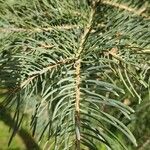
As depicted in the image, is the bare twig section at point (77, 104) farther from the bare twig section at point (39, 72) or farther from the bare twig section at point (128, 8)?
the bare twig section at point (128, 8)

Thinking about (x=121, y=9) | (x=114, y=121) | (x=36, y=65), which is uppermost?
(x=121, y=9)

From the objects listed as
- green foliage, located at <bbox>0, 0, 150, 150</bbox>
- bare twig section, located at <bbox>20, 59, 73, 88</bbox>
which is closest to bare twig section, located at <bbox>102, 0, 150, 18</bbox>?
green foliage, located at <bbox>0, 0, 150, 150</bbox>

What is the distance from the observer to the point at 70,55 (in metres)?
0.63

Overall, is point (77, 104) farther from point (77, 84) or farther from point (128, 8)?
point (128, 8)

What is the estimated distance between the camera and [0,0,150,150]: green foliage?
0.53 meters

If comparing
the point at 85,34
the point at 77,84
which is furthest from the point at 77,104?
the point at 85,34

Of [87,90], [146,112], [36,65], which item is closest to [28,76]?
[36,65]

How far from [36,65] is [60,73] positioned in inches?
2.3

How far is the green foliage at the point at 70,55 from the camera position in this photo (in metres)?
0.53

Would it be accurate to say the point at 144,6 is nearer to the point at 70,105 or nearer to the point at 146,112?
the point at 70,105

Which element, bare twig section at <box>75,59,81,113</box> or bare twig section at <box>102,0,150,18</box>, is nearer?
bare twig section at <box>75,59,81,113</box>

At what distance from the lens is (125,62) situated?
2.10 ft

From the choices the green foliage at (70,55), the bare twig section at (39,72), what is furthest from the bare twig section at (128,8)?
the bare twig section at (39,72)

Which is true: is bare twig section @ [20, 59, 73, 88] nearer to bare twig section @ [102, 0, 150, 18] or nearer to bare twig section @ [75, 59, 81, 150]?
bare twig section @ [75, 59, 81, 150]
